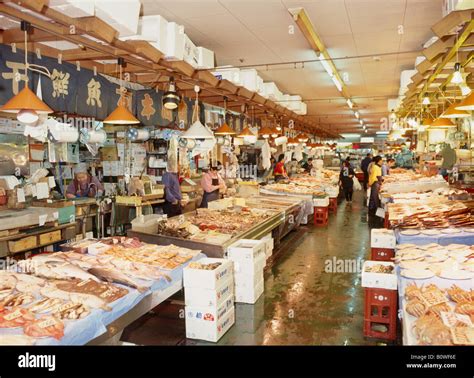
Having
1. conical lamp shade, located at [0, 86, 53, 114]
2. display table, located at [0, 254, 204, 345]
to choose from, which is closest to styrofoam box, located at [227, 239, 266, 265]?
display table, located at [0, 254, 204, 345]

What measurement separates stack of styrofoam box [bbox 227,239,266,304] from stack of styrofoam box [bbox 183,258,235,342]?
0.94 metres

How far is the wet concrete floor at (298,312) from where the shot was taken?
500cm

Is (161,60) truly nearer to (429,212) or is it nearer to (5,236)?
(5,236)

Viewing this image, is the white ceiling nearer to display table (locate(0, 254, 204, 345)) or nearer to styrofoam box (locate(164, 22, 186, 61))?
styrofoam box (locate(164, 22, 186, 61))

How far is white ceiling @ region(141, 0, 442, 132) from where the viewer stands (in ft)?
21.2

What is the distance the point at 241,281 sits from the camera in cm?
608

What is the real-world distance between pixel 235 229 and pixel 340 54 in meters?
5.23

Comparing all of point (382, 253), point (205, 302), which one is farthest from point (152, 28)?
point (382, 253)

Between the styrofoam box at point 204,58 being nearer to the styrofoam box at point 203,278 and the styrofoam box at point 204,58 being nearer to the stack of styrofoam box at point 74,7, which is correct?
the stack of styrofoam box at point 74,7

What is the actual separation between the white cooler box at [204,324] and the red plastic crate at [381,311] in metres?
1.81

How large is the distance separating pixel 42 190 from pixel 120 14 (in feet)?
13.6

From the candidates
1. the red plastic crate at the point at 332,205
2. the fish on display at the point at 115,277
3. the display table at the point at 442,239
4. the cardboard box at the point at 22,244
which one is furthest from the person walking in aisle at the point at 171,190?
the red plastic crate at the point at 332,205

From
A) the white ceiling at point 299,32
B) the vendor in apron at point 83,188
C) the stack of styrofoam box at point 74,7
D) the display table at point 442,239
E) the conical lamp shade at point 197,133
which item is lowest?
the display table at point 442,239
